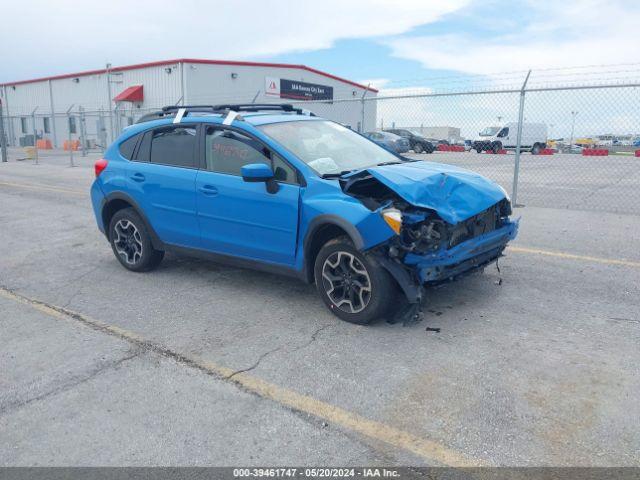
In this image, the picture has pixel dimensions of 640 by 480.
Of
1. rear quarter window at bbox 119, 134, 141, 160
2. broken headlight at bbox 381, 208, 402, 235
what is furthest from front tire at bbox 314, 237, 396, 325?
rear quarter window at bbox 119, 134, 141, 160

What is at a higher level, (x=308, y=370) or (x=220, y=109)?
(x=220, y=109)

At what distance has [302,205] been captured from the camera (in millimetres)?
4473

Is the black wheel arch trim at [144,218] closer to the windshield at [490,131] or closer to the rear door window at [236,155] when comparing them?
the rear door window at [236,155]

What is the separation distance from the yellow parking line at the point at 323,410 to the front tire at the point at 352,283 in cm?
109

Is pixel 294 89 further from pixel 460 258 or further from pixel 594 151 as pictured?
pixel 460 258

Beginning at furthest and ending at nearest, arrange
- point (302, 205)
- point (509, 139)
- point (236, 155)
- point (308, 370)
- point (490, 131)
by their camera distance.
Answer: point (509, 139) → point (490, 131) → point (236, 155) → point (302, 205) → point (308, 370)

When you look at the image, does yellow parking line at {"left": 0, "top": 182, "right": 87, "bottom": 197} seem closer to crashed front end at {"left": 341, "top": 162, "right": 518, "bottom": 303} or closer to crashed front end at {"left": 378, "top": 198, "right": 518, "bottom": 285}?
crashed front end at {"left": 341, "top": 162, "right": 518, "bottom": 303}

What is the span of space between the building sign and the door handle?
101ft

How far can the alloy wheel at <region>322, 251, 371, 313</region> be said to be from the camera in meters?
4.25

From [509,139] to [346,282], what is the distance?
2214 centimetres

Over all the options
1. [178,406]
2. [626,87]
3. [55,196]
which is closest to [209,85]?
[55,196]

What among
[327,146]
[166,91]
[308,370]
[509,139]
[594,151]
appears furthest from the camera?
[166,91]

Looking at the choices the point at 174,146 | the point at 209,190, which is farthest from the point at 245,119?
the point at 174,146

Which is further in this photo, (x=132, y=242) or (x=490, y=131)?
(x=490, y=131)
